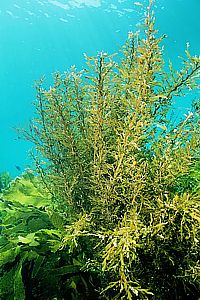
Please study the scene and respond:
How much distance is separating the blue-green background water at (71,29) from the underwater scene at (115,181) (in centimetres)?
1029

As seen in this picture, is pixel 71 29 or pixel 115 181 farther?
pixel 71 29

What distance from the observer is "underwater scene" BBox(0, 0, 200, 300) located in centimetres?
197

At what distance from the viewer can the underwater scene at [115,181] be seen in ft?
6.47

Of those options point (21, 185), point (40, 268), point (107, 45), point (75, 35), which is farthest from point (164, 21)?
point (40, 268)

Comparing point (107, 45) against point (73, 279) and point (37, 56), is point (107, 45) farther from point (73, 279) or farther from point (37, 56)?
point (73, 279)

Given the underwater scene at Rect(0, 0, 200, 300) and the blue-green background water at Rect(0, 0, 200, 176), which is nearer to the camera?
the underwater scene at Rect(0, 0, 200, 300)

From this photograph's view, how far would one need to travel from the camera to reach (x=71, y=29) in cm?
3884

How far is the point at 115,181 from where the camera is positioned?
6.84 feet

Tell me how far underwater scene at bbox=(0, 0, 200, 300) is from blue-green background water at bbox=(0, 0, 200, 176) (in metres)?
10.3

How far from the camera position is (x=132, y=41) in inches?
104

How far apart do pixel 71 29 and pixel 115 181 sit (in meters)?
39.8

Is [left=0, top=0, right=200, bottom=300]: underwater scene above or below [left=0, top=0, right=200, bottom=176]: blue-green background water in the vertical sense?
below

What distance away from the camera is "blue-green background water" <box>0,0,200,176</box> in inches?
1045

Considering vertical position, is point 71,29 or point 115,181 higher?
point 71,29
